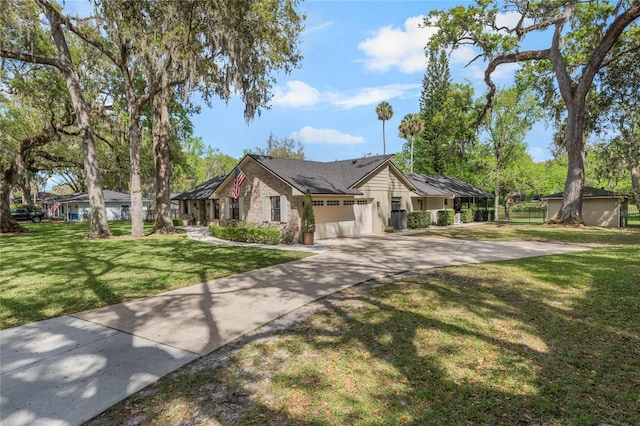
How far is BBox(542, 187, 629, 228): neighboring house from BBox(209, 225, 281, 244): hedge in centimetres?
2045

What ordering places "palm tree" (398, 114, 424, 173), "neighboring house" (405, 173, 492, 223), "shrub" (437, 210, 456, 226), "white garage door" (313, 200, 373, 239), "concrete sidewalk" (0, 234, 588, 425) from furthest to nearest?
1. "palm tree" (398, 114, 424, 173)
2. "shrub" (437, 210, 456, 226)
3. "neighboring house" (405, 173, 492, 223)
4. "white garage door" (313, 200, 373, 239)
5. "concrete sidewalk" (0, 234, 588, 425)

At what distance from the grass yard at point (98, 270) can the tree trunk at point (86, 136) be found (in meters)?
2.22

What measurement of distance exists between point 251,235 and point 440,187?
706 inches

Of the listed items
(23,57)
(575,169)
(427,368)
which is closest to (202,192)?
(23,57)

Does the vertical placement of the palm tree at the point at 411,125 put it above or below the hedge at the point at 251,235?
above

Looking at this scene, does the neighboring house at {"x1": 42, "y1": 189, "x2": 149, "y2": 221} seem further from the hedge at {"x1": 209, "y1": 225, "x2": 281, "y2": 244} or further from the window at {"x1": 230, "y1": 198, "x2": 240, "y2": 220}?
the hedge at {"x1": 209, "y1": 225, "x2": 281, "y2": 244}

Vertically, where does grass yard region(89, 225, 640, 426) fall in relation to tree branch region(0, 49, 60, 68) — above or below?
below

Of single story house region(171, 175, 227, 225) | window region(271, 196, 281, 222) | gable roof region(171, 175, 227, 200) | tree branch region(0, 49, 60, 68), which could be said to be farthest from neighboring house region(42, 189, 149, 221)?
window region(271, 196, 281, 222)

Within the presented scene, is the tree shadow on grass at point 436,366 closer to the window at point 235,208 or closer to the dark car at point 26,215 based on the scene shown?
the window at point 235,208

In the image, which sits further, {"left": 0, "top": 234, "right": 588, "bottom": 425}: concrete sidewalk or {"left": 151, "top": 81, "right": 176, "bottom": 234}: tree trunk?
{"left": 151, "top": 81, "right": 176, "bottom": 234}: tree trunk

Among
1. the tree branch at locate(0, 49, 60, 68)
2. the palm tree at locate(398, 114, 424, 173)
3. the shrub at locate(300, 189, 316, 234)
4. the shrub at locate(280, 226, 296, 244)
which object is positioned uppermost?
the palm tree at locate(398, 114, 424, 173)

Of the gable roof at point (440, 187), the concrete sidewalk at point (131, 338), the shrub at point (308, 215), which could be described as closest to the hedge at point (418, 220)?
the gable roof at point (440, 187)

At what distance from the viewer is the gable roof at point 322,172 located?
17047 mm

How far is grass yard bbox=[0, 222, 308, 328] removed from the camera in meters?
6.61
